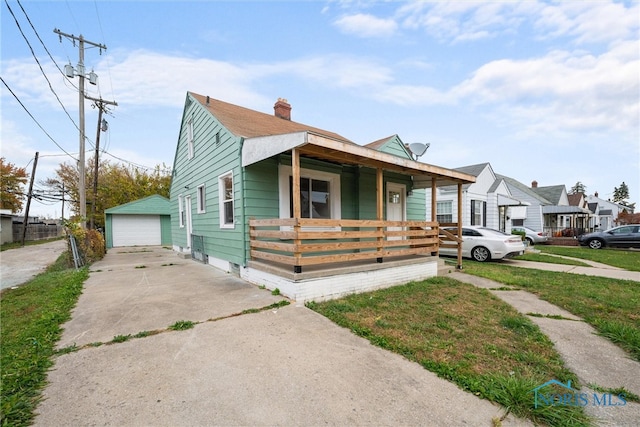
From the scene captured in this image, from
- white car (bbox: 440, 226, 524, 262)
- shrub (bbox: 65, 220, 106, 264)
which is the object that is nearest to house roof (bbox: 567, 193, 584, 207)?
white car (bbox: 440, 226, 524, 262)

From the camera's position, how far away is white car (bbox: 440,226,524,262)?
9711 millimetres

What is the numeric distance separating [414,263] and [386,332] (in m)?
3.42

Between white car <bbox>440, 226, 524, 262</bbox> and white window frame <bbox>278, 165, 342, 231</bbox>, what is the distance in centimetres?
562

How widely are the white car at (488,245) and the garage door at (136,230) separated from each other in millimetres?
17331

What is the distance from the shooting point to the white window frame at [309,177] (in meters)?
6.62

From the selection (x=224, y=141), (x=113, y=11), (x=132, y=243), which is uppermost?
(x=113, y=11)

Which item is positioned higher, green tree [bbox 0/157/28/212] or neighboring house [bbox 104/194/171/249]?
green tree [bbox 0/157/28/212]

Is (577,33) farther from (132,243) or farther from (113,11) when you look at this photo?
(132,243)

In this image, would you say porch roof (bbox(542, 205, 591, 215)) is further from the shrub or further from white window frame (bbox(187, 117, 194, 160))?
the shrub

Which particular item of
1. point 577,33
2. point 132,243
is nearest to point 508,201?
point 577,33

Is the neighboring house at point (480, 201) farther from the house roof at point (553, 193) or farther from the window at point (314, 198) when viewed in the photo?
the house roof at point (553, 193)

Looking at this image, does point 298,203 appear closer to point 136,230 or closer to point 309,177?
point 309,177

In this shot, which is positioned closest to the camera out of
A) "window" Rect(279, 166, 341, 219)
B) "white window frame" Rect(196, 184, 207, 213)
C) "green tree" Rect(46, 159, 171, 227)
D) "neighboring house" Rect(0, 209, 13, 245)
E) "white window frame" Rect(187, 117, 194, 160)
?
"window" Rect(279, 166, 341, 219)

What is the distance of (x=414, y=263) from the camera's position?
660 cm
